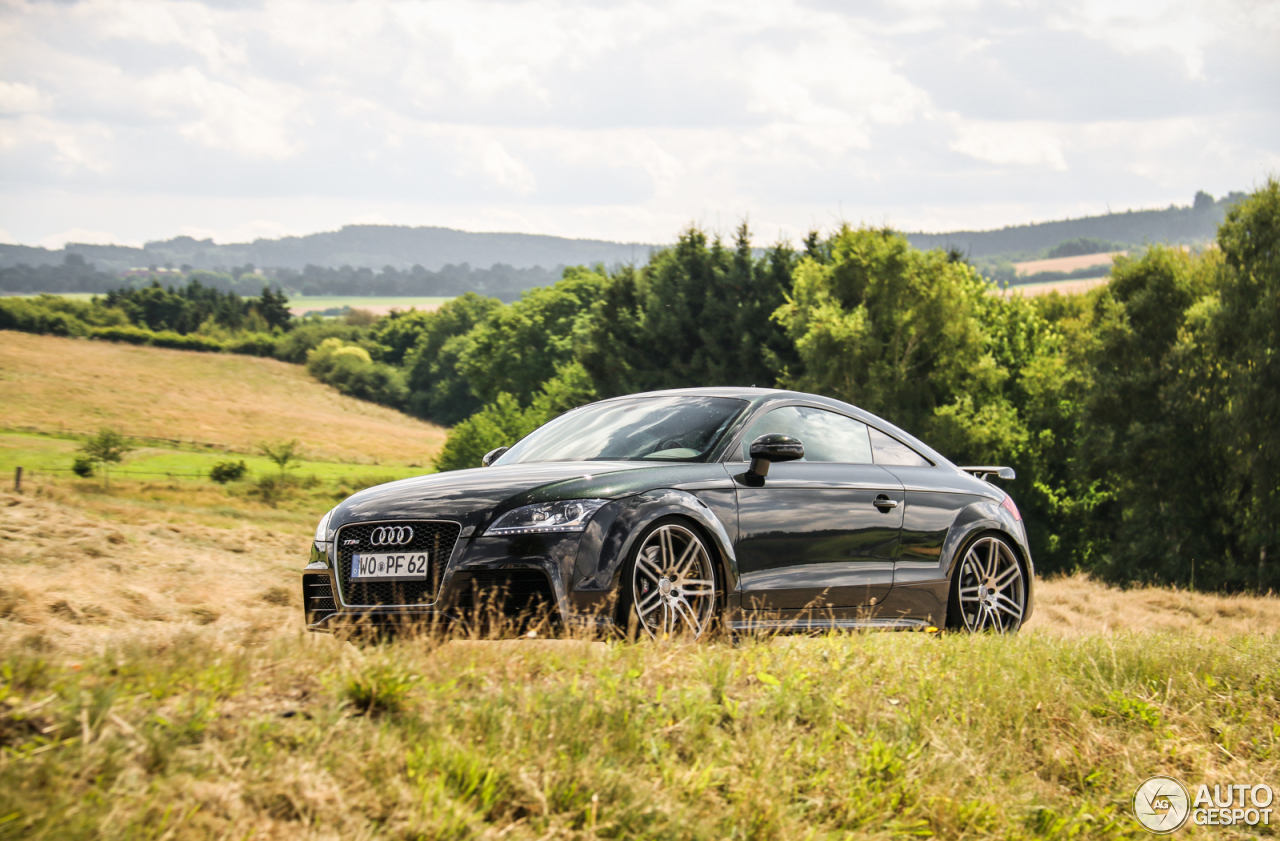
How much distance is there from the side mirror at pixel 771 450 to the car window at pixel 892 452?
1332mm

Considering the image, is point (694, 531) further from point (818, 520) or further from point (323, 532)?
point (323, 532)

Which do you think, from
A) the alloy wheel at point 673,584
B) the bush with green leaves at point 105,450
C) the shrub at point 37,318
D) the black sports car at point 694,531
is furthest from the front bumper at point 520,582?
the shrub at point 37,318

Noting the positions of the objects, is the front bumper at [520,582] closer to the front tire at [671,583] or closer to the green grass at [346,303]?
the front tire at [671,583]

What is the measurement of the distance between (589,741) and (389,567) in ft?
6.47

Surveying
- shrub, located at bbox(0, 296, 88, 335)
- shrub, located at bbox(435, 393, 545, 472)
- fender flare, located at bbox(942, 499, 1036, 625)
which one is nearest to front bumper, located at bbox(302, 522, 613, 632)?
fender flare, located at bbox(942, 499, 1036, 625)

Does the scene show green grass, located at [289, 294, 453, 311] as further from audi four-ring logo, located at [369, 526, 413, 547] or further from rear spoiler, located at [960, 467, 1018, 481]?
audi four-ring logo, located at [369, 526, 413, 547]

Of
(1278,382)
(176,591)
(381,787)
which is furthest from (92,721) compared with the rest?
(1278,382)

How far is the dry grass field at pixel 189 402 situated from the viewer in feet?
246

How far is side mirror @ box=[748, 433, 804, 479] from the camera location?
20.5 feet

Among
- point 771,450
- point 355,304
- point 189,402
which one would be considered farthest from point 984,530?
point 355,304

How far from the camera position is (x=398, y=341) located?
419 feet

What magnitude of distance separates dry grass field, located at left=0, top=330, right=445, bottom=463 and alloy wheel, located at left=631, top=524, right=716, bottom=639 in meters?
71.1

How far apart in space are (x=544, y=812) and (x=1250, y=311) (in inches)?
1553

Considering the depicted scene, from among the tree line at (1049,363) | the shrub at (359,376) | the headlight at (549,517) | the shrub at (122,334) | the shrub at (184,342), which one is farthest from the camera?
the shrub at (359,376)
